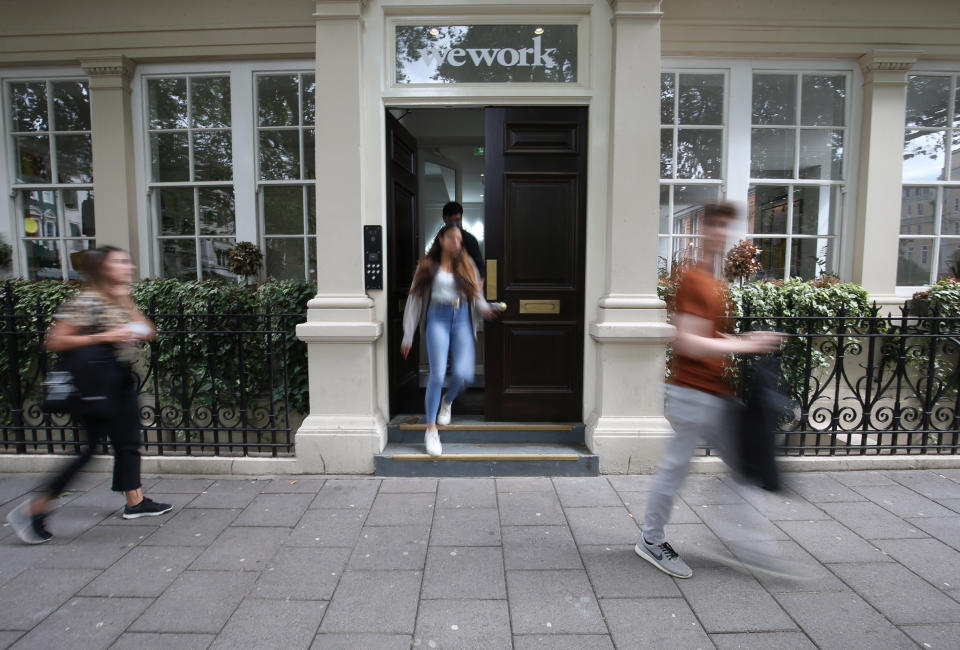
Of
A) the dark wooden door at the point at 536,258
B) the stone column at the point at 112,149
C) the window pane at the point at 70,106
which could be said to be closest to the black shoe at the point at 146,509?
the dark wooden door at the point at 536,258

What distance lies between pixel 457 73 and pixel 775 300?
147 inches

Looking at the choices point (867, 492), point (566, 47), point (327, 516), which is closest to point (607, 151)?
point (566, 47)

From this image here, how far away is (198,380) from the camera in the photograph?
501 cm

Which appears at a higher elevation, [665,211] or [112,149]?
[112,149]

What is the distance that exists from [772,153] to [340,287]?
5431 mm

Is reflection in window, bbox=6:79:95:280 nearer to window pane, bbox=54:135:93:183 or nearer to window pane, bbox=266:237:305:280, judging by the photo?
window pane, bbox=54:135:93:183

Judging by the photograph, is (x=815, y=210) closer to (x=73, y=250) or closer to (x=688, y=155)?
(x=688, y=155)

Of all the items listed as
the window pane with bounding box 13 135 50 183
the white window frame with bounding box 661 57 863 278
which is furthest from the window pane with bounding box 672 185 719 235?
the window pane with bounding box 13 135 50 183

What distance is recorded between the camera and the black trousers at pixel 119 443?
3.10m

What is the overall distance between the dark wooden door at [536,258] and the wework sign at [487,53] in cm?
32

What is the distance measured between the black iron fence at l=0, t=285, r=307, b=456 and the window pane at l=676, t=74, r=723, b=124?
5023 mm

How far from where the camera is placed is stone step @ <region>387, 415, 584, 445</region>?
14.6 ft

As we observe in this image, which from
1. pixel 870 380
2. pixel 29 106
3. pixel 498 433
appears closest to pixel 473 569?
pixel 498 433

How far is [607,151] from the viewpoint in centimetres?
432
